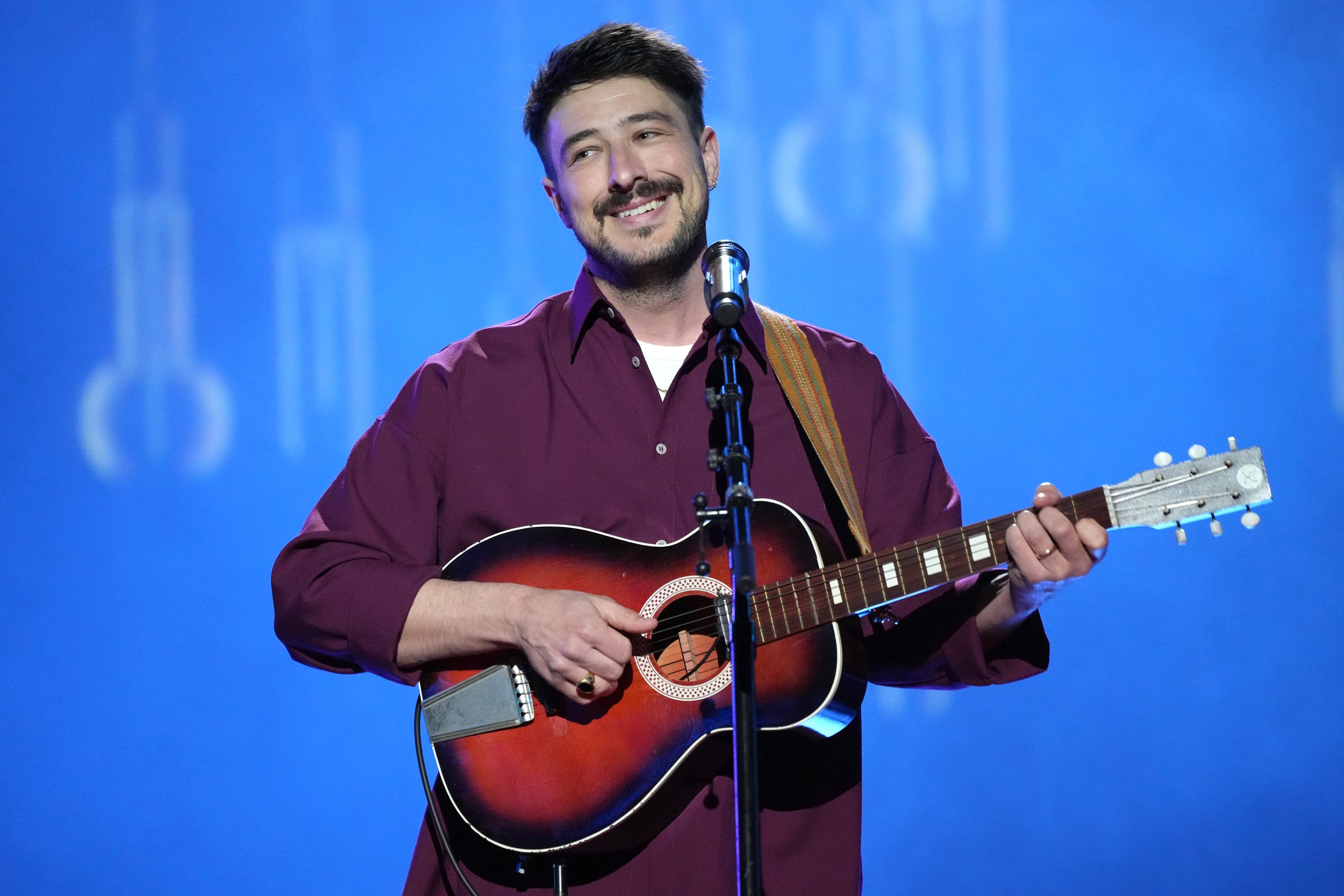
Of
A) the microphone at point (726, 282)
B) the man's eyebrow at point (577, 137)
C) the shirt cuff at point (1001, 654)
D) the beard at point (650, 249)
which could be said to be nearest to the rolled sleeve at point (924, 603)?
the shirt cuff at point (1001, 654)

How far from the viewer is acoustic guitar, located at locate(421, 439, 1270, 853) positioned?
2094 mm

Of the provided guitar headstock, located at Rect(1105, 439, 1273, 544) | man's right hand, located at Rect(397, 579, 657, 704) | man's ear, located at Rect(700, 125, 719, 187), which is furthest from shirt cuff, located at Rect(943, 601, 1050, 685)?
man's ear, located at Rect(700, 125, 719, 187)

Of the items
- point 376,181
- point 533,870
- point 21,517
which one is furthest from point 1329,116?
point 21,517

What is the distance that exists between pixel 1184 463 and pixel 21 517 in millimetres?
3286

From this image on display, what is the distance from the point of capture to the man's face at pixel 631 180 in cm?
256

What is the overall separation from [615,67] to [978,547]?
4.60ft

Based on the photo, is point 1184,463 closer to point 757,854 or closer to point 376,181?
point 757,854

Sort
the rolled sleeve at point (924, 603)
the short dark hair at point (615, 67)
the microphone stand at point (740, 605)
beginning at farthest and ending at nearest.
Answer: the short dark hair at point (615, 67) < the rolled sleeve at point (924, 603) < the microphone stand at point (740, 605)

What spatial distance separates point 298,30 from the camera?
3531mm

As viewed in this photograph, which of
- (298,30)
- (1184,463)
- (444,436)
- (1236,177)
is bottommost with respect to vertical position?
(1184,463)

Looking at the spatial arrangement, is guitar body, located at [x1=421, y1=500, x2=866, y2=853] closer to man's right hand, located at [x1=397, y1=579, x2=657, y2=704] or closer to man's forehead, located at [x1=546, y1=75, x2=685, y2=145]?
man's right hand, located at [x1=397, y1=579, x2=657, y2=704]

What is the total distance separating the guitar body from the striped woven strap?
151 millimetres

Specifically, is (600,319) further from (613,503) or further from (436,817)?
(436,817)

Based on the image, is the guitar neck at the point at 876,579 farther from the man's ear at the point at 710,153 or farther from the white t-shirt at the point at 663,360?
the man's ear at the point at 710,153
